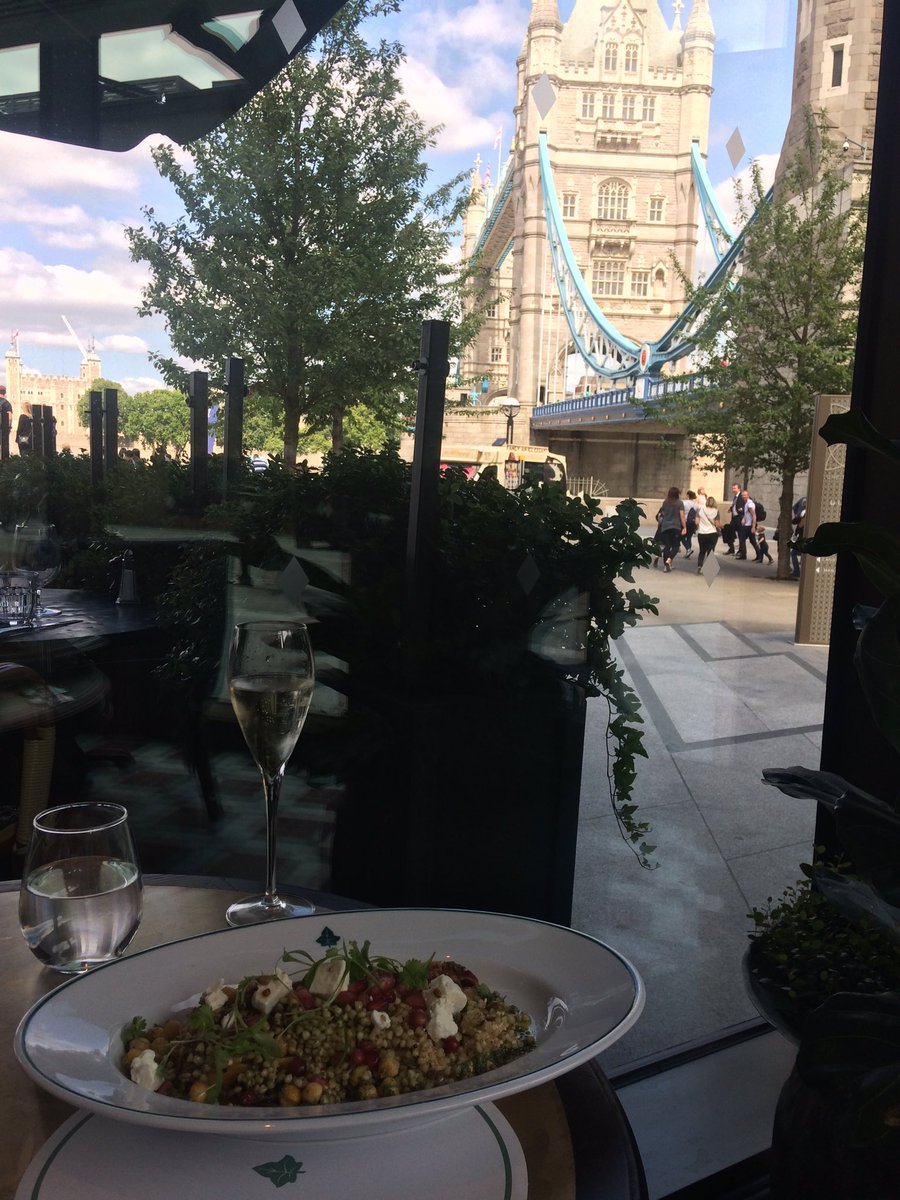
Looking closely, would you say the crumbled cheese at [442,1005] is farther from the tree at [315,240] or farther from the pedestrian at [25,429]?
the pedestrian at [25,429]

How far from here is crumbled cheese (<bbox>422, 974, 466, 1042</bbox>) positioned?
20.6 inches

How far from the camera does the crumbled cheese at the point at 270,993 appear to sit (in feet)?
1.73

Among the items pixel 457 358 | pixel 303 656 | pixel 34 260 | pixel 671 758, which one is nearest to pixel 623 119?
pixel 457 358

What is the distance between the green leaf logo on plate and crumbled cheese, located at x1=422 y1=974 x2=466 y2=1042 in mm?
87

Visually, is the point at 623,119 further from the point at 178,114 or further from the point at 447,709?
the point at 447,709

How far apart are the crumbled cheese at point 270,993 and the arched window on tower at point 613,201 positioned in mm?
1859

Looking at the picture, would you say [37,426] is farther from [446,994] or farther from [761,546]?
[446,994]

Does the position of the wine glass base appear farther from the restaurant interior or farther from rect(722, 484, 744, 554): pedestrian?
rect(722, 484, 744, 554): pedestrian

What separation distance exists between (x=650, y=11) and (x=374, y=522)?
113 cm

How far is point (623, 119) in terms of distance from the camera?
2029 millimetres

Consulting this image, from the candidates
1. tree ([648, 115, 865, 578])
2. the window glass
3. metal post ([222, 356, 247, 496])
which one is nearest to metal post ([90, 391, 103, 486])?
metal post ([222, 356, 247, 496])

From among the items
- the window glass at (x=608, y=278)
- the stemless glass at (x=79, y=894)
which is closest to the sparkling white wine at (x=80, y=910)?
the stemless glass at (x=79, y=894)

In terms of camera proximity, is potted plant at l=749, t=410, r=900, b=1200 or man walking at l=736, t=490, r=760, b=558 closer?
potted plant at l=749, t=410, r=900, b=1200

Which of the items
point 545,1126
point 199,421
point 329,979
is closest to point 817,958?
point 545,1126
